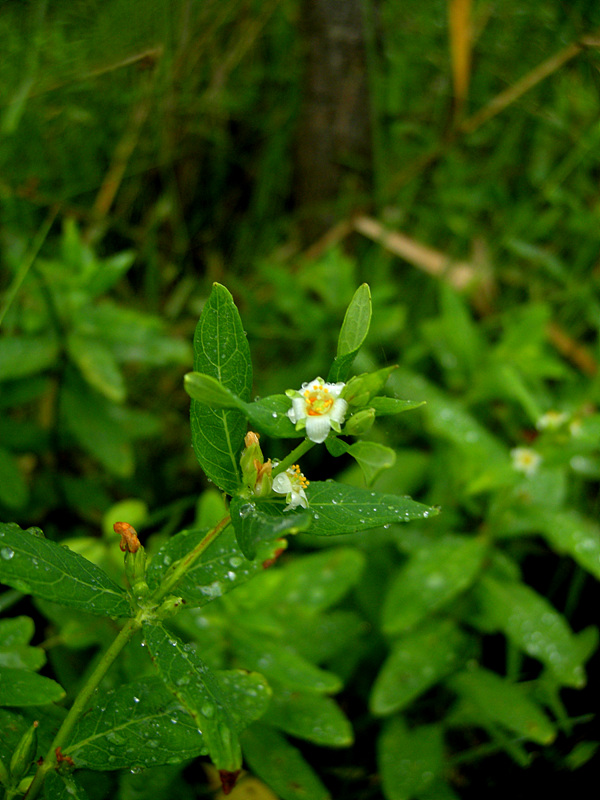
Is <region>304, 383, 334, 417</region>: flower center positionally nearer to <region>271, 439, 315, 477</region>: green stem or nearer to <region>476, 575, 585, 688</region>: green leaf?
<region>271, 439, 315, 477</region>: green stem

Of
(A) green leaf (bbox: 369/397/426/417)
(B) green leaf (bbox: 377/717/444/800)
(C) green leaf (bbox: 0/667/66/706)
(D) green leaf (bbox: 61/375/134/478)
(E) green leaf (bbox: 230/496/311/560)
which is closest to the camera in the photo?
(E) green leaf (bbox: 230/496/311/560)

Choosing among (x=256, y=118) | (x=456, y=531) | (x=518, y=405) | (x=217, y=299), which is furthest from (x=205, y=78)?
(x=217, y=299)

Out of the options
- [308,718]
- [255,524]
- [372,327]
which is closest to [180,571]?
[255,524]

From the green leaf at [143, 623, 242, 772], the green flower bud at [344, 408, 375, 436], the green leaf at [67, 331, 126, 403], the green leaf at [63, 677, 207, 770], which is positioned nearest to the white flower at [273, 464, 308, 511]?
the green flower bud at [344, 408, 375, 436]

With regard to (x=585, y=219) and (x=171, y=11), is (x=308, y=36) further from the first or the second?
(x=585, y=219)

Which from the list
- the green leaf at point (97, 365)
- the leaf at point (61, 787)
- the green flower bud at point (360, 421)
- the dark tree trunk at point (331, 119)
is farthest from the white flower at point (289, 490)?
the dark tree trunk at point (331, 119)

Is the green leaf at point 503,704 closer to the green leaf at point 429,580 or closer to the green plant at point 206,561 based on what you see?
the green leaf at point 429,580
